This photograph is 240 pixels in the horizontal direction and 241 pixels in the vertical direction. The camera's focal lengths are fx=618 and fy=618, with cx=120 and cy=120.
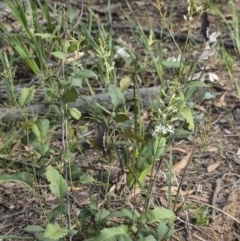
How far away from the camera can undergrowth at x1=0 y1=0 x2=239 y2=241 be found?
1.93m

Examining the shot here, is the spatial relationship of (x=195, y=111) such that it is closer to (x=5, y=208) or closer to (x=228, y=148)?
(x=228, y=148)

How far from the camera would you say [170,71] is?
3.47 metres

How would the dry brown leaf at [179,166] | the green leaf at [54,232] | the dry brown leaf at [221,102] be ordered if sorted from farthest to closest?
the dry brown leaf at [221,102]
the dry brown leaf at [179,166]
the green leaf at [54,232]

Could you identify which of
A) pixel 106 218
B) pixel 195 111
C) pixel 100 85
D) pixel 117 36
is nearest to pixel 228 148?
pixel 195 111

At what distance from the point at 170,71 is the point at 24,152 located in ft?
3.42

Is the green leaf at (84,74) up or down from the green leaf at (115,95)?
up

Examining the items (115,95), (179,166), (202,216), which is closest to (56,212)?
(115,95)

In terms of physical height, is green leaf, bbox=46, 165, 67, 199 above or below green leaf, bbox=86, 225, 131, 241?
above

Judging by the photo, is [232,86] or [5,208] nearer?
[5,208]

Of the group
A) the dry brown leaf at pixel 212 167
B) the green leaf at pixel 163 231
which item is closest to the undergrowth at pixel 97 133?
the green leaf at pixel 163 231

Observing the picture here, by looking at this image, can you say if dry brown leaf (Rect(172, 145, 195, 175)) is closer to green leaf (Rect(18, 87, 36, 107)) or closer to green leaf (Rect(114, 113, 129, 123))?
green leaf (Rect(114, 113, 129, 123))

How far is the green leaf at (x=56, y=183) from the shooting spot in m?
1.95

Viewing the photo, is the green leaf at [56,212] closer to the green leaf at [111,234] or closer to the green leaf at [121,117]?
the green leaf at [111,234]

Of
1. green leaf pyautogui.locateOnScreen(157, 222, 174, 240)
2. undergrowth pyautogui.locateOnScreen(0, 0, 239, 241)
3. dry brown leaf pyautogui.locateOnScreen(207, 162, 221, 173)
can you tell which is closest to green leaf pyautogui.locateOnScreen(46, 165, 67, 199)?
undergrowth pyautogui.locateOnScreen(0, 0, 239, 241)
